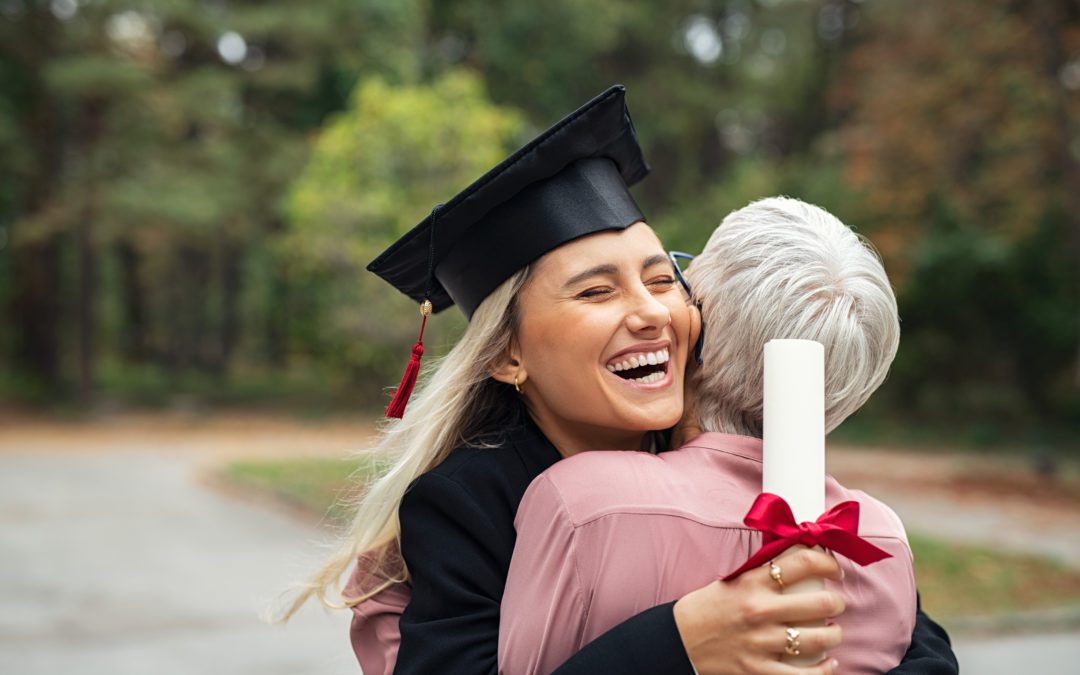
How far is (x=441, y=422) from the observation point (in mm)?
1995

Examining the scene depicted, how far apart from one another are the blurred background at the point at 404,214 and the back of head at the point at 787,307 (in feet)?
3.13

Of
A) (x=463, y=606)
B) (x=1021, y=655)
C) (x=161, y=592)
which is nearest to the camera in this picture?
(x=463, y=606)

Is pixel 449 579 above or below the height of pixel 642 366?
below

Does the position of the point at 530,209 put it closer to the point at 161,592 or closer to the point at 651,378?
the point at 651,378

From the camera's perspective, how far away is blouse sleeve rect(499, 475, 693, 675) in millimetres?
1481

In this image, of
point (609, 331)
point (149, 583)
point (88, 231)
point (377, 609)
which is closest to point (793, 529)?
point (609, 331)

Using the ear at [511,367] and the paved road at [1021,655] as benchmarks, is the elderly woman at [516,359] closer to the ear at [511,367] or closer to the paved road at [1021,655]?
the ear at [511,367]

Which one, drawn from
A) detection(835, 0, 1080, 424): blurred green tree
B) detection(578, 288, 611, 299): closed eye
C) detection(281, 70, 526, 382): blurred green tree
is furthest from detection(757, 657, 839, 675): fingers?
detection(835, 0, 1080, 424): blurred green tree

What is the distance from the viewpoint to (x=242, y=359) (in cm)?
4106

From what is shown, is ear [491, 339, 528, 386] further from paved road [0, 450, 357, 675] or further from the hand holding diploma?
paved road [0, 450, 357, 675]

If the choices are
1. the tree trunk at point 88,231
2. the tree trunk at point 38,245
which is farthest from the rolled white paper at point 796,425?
the tree trunk at point 38,245

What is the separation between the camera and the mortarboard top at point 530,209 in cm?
181

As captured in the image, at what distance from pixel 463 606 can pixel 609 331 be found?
49 centimetres

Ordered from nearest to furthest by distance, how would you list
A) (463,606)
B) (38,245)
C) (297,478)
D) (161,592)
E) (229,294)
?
(463,606) < (161,592) < (297,478) < (38,245) < (229,294)
